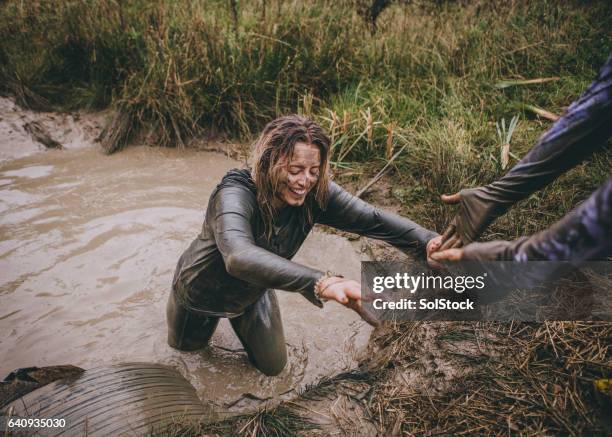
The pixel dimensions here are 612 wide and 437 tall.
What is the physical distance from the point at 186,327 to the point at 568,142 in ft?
7.85

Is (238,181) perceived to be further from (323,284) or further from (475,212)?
(475,212)

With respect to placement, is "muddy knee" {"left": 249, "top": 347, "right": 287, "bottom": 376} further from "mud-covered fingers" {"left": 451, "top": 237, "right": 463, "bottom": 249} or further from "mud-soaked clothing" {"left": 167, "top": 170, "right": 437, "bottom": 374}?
Result: "mud-covered fingers" {"left": 451, "top": 237, "right": 463, "bottom": 249}

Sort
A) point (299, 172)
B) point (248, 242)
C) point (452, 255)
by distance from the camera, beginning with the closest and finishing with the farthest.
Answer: point (248, 242)
point (452, 255)
point (299, 172)

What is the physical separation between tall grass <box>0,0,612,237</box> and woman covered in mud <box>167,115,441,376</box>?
160 centimetres

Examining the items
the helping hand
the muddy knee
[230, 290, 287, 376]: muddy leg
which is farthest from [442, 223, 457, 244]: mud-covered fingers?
the muddy knee

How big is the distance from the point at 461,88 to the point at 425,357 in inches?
130

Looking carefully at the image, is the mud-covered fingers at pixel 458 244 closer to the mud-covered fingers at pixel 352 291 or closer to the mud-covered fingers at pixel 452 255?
the mud-covered fingers at pixel 452 255

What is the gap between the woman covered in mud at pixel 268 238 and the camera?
1796mm

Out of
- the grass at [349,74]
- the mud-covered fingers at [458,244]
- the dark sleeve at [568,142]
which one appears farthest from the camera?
the grass at [349,74]

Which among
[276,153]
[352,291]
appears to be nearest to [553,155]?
[352,291]

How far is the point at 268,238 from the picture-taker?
222 cm

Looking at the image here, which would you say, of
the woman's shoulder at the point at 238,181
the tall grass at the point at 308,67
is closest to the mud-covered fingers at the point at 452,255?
the woman's shoulder at the point at 238,181

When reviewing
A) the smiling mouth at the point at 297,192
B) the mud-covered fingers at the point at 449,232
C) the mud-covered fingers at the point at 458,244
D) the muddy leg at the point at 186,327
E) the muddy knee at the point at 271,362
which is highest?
the smiling mouth at the point at 297,192

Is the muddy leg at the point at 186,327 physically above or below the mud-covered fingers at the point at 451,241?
below
